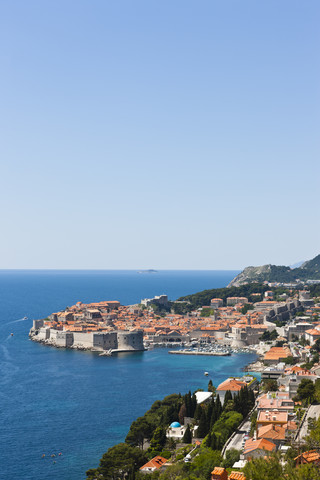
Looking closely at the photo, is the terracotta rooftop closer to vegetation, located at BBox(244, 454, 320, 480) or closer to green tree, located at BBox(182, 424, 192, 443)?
green tree, located at BBox(182, 424, 192, 443)

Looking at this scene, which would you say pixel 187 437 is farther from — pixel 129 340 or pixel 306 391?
pixel 129 340

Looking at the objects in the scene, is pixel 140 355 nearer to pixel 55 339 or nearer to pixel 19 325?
pixel 55 339

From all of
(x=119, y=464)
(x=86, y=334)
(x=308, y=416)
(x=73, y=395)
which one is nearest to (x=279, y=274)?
(x=86, y=334)

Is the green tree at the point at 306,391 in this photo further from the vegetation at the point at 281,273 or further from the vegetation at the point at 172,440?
the vegetation at the point at 281,273

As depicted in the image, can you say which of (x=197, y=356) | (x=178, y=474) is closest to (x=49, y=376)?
(x=197, y=356)

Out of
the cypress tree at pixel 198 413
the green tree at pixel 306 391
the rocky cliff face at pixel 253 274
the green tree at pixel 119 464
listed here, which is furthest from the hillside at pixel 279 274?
the green tree at pixel 119 464

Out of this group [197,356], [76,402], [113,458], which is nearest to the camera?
[113,458]

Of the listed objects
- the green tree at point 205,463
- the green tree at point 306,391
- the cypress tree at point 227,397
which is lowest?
the green tree at point 205,463

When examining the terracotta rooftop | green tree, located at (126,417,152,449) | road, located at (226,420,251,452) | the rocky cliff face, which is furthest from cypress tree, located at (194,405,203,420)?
the rocky cliff face
